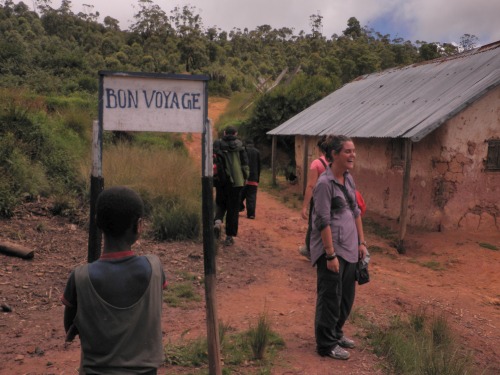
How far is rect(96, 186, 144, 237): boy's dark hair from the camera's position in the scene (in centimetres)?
210

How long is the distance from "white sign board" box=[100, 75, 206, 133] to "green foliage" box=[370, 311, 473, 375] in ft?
7.91

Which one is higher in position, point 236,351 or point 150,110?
point 150,110

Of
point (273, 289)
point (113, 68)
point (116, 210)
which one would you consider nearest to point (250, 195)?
point (273, 289)

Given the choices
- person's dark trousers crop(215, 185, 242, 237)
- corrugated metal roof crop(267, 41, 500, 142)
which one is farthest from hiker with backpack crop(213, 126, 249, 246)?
corrugated metal roof crop(267, 41, 500, 142)

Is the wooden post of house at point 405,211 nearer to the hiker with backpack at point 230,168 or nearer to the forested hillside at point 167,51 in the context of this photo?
the hiker with backpack at point 230,168

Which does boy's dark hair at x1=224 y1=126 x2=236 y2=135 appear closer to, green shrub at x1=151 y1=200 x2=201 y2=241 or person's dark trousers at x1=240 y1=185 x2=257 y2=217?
person's dark trousers at x1=240 y1=185 x2=257 y2=217

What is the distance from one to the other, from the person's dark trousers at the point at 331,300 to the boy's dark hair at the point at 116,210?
6.79 feet

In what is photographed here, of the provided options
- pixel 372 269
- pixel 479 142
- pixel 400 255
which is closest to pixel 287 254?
pixel 372 269

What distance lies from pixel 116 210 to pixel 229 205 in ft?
16.5

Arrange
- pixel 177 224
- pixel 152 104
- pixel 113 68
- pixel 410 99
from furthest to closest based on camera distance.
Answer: pixel 113 68 < pixel 410 99 < pixel 177 224 < pixel 152 104

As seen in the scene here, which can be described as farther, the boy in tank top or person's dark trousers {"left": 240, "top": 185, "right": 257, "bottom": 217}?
person's dark trousers {"left": 240, "top": 185, "right": 257, "bottom": 217}

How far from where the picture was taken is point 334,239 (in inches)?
151

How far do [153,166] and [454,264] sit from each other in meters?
5.62

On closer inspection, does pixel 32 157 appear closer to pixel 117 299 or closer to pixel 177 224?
pixel 177 224
